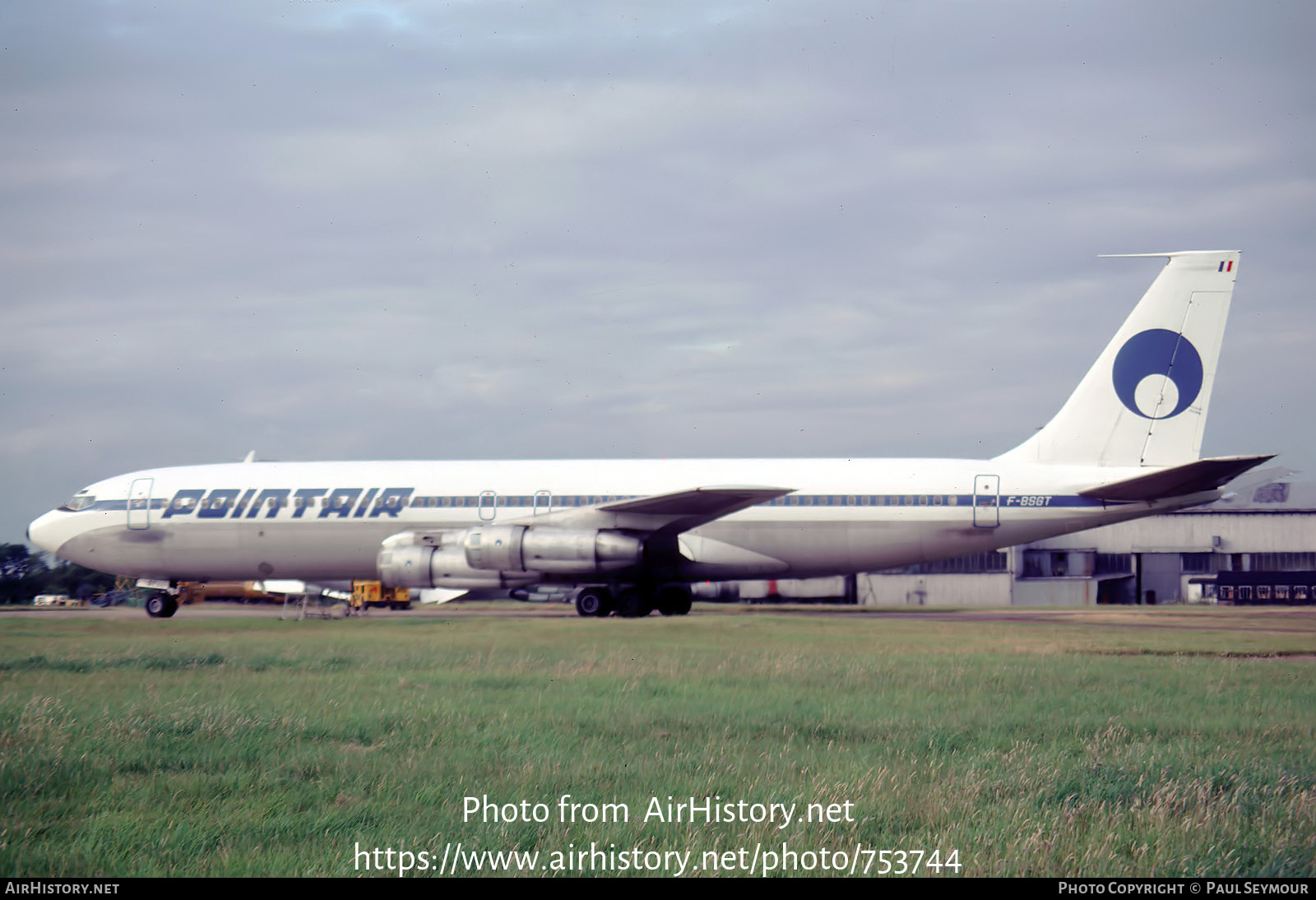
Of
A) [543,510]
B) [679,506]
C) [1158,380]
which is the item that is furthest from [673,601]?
[1158,380]

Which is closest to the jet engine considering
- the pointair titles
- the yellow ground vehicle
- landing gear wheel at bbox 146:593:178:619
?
the pointair titles

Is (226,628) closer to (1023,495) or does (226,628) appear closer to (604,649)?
(604,649)

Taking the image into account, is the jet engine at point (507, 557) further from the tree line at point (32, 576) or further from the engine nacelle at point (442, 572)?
the tree line at point (32, 576)

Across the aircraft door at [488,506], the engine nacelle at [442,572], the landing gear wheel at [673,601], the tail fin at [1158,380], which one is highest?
the tail fin at [1158,380]

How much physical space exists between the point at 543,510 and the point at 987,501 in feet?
37.9

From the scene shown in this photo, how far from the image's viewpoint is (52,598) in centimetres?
4259

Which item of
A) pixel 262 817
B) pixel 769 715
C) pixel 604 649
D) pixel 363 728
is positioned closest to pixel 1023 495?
pixel 604 649

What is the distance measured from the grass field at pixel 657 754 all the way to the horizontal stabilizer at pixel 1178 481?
24.0ft

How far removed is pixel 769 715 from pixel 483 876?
5108 millimetres

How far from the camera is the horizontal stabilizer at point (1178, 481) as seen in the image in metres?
22.5

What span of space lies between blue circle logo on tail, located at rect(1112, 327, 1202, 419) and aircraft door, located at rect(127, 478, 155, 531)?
26.4 metres

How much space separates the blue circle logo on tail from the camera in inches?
1040

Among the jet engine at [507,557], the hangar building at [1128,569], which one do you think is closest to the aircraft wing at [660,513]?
the jet engine at [507,557]

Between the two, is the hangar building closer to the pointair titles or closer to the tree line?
the pointair titles
